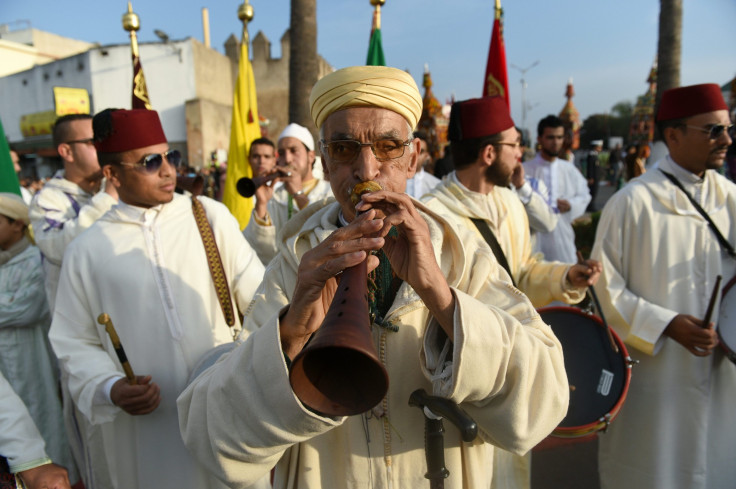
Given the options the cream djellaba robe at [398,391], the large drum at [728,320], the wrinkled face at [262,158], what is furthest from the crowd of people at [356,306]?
the wrinkled face at [262,158]

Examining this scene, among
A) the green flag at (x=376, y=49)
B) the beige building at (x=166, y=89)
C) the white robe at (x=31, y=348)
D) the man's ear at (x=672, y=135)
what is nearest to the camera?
the man's ear at (x=672, y=135)

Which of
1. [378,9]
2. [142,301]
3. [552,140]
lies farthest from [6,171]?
[552,140]

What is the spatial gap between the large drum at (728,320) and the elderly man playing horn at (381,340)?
82.3 inches

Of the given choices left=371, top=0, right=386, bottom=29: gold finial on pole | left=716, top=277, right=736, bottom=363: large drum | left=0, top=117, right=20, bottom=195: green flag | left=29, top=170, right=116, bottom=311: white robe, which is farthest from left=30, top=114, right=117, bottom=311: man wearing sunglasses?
left=716, top=277, right=736, bottom=363: large drum

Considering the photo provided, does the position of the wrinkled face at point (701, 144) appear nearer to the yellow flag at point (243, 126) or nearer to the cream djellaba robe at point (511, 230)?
the cream djellaba robe at point (511, 230)

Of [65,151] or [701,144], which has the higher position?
[65,151]

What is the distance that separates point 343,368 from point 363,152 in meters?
0.71

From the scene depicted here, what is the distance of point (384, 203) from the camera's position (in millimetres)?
1355

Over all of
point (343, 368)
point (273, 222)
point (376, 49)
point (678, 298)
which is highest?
point (376, 49)

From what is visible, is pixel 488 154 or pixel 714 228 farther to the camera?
pixel 488 154

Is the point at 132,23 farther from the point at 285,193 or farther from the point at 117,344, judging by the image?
the point at 117,344

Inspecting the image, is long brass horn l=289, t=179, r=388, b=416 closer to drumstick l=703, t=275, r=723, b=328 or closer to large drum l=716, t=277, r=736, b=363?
drumstick l=703, t=275, r=723, b=328

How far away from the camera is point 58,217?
3.93 meters

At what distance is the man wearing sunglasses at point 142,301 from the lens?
2641 mm
